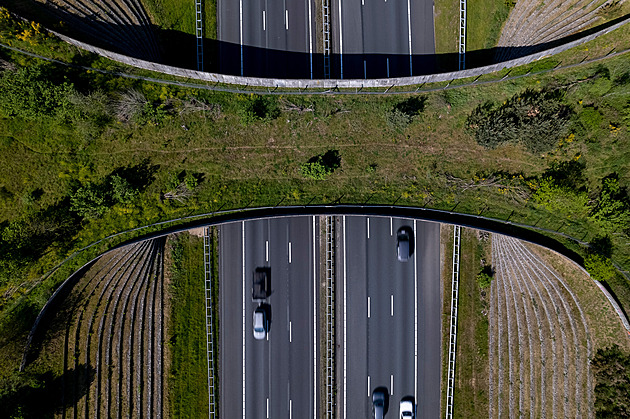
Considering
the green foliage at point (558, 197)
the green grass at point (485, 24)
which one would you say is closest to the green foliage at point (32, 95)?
the green grass at point (485, 24)

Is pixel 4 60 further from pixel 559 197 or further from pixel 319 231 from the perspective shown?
pixel 559 197

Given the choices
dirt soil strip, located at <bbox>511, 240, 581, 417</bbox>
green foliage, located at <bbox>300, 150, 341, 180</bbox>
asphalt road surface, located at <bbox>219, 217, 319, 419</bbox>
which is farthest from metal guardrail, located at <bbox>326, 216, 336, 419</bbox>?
dirt soil strip, located at <bbox>511, 240, 581, 417</bbox>

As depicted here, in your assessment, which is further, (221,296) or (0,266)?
(221,296)

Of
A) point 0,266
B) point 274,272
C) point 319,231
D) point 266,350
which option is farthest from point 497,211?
point 0,266

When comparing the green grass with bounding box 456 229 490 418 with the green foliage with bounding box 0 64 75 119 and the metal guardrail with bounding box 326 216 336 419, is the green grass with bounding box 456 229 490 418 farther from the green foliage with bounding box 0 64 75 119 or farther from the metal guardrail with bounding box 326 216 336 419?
the green foliage with bounding box 0 64 75 119

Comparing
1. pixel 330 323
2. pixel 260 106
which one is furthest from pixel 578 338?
pixel 260 106

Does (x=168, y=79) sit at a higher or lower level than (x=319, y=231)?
higher

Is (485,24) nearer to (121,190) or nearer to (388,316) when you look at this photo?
(388,316)
